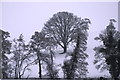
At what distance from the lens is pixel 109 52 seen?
3.48m

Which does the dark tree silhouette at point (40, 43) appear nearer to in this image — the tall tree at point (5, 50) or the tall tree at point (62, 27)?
the tall tree at point (62, 27)

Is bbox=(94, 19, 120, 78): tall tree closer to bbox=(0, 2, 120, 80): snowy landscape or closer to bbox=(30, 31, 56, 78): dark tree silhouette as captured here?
bbox=(0, 2, 120, 80): snowy landscape

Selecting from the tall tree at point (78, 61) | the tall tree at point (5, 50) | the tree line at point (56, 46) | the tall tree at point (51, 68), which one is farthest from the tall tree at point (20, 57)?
the tall tree at point (78, 61)

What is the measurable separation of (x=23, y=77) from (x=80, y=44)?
115cm

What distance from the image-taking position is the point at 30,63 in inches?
143

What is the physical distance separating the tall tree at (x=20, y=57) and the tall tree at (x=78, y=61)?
0.68 meters

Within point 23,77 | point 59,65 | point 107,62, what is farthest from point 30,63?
point 107,62

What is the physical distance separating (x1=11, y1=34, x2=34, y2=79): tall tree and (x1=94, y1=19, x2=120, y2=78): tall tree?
1208 millimetres

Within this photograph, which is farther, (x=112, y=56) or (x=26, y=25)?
(x=26, y=25)

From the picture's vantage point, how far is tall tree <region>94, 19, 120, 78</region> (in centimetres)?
340

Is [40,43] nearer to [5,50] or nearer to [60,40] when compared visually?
[60,40]

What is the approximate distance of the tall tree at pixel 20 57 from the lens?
363 cm

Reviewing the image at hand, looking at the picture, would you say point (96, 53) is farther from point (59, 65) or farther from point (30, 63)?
point (30, 63)

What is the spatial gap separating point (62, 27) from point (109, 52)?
0.91 m
